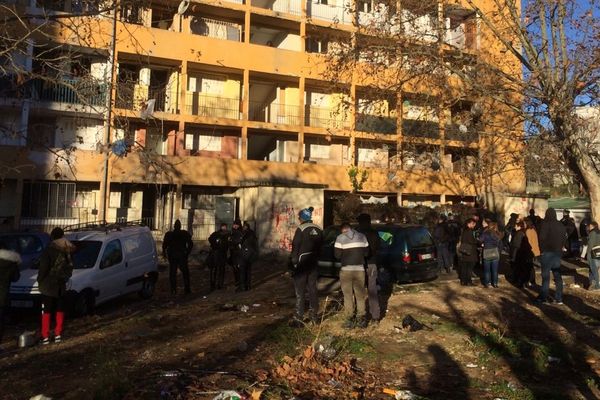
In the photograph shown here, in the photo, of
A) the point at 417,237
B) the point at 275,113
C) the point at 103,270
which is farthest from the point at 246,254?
the point at 275,113

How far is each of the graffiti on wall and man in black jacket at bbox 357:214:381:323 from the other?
12734mm

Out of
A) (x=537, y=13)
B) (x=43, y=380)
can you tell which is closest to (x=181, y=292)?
(x=43, y=380)

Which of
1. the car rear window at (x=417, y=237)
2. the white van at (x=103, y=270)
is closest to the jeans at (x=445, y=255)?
the car rear window at (x=417, y=237)

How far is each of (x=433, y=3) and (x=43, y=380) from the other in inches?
490

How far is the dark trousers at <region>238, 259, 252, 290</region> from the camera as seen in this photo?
1262 cm

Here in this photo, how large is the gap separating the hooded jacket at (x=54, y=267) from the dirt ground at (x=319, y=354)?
844mm

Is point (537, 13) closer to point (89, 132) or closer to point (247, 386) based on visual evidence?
point (247, 386)

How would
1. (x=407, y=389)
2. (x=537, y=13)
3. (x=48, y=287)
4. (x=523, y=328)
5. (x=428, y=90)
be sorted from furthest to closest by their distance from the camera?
(x=428, y=90) → (x=537, y=13) → (x=523, y=328) → (x=48, y=287) → (x=407, y=389)

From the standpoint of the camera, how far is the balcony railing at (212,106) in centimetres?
2892

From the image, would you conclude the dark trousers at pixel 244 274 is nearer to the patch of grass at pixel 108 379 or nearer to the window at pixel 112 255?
the window at pixel 112 255

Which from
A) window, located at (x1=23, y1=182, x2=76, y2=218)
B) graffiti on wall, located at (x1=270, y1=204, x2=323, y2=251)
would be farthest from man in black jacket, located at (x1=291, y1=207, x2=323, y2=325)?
window, located at (x1=23, y1=182, x2=76, y2=218)

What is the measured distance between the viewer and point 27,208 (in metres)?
24.6

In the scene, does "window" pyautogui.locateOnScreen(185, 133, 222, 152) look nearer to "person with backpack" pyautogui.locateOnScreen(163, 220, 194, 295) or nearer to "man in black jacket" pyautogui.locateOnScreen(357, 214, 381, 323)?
"person with backpack" pyautogui.locateOnScreen(163, 220, 194, 295)

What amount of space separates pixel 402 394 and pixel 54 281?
18.1 ft
